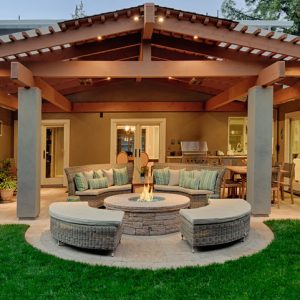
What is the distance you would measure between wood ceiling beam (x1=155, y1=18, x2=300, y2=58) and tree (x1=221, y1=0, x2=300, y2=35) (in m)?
11.1

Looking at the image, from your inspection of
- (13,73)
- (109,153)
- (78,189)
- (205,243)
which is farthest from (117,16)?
(109,153)

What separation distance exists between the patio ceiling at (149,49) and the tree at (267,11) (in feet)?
35.7

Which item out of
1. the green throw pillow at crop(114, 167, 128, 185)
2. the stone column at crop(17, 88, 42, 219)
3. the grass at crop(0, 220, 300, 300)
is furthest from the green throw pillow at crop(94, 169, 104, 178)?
the grass at crop(0, 220, 300, 300)

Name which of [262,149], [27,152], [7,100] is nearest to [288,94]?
[262,149]

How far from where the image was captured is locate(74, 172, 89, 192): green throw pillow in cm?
709

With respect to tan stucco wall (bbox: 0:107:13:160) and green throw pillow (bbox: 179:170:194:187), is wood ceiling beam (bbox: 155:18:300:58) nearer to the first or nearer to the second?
green throw pillow (bbox: 179:170:194:187)

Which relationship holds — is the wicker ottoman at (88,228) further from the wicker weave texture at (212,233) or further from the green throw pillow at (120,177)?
the green throw pillow at (120,177)

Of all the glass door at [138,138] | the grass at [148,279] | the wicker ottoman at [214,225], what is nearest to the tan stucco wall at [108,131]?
the glass door at [138,138]

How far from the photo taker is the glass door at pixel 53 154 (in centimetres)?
1126

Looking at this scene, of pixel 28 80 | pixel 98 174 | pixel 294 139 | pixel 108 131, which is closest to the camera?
pixel 28 80

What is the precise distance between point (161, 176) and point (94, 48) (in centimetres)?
320

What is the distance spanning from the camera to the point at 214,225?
451cm

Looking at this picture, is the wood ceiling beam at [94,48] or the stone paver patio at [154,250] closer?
the stone paver patio at [154,250]

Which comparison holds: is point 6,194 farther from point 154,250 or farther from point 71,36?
point 154,250
